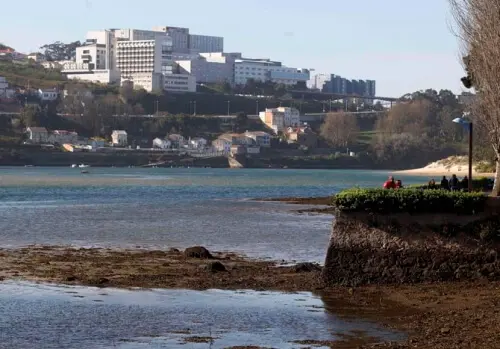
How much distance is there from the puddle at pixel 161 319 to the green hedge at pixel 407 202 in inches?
89.4

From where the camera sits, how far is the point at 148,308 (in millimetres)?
21375

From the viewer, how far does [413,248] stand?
2356 cm

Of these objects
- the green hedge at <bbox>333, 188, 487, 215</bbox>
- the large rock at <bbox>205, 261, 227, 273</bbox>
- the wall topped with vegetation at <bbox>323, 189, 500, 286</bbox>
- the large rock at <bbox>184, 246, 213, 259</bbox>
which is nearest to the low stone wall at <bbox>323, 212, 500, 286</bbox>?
the wall topped with vegetation at <bbox>323, 189, 500, 286</bbox>

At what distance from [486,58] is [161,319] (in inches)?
467

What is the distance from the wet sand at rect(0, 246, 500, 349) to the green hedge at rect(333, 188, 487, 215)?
1638 millimetres

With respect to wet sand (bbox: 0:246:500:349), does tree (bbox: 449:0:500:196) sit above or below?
above

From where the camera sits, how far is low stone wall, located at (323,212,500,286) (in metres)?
23.5

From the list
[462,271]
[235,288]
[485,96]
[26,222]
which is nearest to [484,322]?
[462,271]

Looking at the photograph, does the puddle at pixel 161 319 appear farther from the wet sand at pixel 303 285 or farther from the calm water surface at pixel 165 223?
the calm water surface at pixel 165 223

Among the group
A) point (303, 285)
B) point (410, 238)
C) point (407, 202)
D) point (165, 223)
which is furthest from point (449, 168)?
point (410, 238)

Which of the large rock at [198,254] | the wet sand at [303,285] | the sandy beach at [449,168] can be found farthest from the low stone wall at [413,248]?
the sandy beach at [449,168]

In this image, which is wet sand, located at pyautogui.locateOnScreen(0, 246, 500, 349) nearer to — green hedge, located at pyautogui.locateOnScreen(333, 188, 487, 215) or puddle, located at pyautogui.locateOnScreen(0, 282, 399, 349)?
puddle, located at pyautogui.locateOnScreen(0, 282, 399, 349)

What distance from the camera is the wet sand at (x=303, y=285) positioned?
18.0 metres

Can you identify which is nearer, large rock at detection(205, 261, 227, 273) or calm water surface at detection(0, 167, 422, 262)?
large rock at detection(205, 261, 227, 273)
